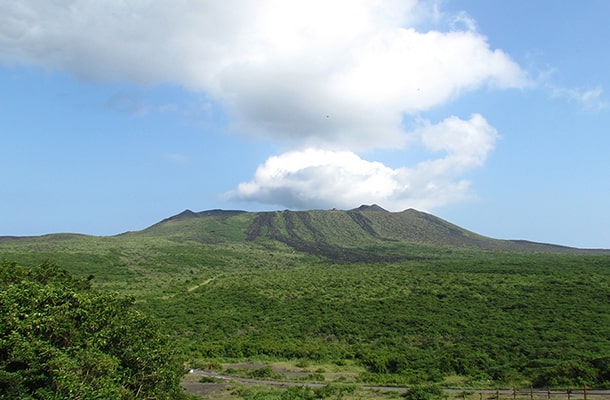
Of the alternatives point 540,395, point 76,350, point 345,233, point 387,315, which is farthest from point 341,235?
point 76,350

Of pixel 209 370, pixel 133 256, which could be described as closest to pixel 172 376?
pixel 209 370

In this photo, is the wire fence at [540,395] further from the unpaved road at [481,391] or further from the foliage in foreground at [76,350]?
the foliage in foreground at [76,350]

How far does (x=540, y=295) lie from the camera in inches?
2080

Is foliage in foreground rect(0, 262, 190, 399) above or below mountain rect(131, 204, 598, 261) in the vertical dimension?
below

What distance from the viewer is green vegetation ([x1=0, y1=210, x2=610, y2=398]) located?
105ft

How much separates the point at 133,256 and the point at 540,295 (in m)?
79.8

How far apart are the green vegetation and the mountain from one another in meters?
42.1

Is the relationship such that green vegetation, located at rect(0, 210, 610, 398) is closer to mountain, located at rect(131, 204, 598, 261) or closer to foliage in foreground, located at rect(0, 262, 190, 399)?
foliage in foreground, located at rect(0, 262, 190, 399)

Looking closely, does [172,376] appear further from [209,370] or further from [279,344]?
[279,344]

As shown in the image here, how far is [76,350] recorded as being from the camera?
524 inches

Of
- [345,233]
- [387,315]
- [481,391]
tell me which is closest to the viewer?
[481,391]

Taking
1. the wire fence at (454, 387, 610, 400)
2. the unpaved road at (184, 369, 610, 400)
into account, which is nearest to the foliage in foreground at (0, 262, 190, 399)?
the unpaved road at (184, 369, 610, 400)

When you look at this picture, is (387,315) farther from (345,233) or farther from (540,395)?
(345,233)

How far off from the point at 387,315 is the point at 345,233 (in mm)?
118099
